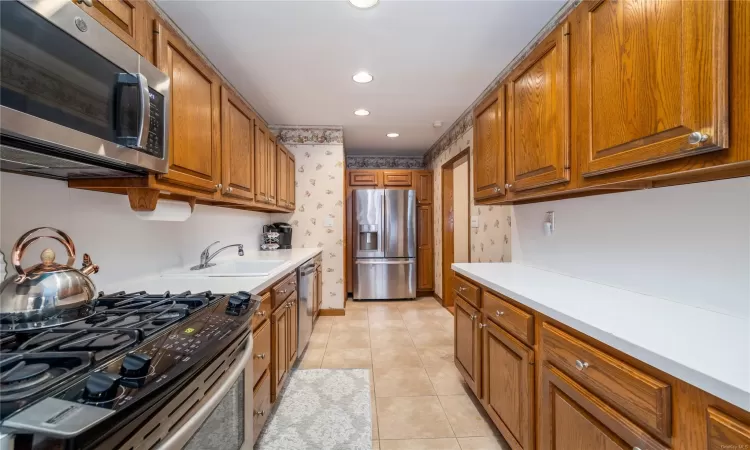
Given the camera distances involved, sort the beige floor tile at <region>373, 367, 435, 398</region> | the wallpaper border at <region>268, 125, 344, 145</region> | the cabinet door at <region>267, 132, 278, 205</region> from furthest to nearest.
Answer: the wallpaper border at <region>268, 125, 344, 145</region>, the cabinet door at <region>267, 132, 278, 205</region>, the beige floor tile at <region>373, 367, 435, 398</region>

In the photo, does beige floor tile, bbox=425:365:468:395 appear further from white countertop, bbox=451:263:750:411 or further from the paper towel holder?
the paper towel holder

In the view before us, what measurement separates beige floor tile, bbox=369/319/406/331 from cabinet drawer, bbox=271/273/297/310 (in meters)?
1.44

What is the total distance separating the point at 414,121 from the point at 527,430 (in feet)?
10.4

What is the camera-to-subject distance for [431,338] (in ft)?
10.1

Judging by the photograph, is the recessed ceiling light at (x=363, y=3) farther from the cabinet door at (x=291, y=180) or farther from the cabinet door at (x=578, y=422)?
the cabinet door at (x=291, y=180)

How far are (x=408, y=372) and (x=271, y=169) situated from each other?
2.13 meters

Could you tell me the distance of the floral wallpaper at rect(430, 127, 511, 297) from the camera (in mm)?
2604

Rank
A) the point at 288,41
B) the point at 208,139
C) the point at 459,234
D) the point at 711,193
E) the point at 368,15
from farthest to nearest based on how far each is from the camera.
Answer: the point at 459,234, the point at 288,41, the point at 368,15, the point at 208,139, the point at 711,193

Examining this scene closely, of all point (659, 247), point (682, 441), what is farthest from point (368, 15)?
point (682, 441)

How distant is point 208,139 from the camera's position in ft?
5.38

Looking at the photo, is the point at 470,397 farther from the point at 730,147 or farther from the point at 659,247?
the point at 730,147

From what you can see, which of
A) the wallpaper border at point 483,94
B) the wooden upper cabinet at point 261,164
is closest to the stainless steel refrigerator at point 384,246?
the wallpaper border at point 483,94

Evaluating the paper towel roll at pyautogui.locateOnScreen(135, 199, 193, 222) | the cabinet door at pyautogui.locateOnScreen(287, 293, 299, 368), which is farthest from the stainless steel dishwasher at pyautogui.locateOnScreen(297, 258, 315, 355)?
the paper towel roll at pyautogui.locateOnScreen(135, 199, 193, 222)

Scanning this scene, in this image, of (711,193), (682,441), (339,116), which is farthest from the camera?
(339,116)
